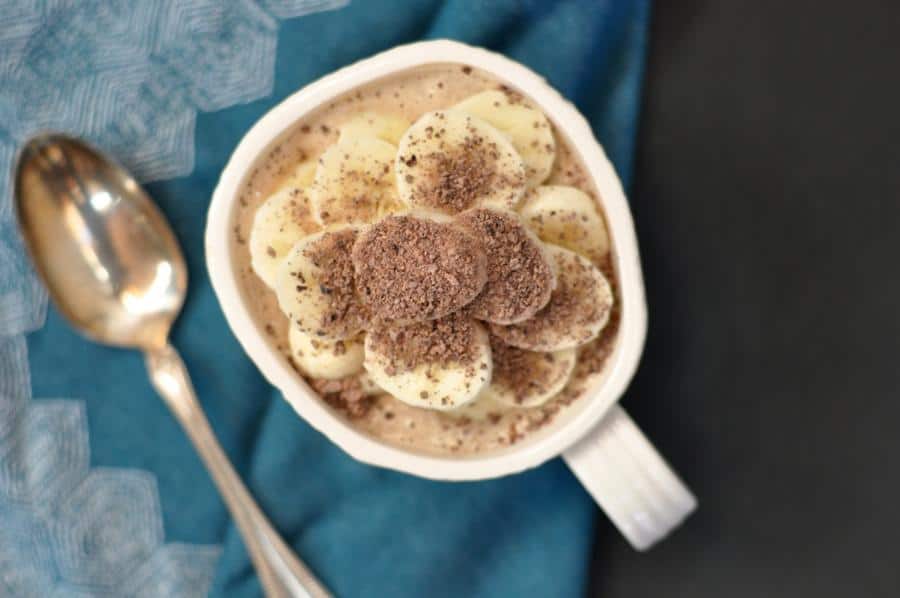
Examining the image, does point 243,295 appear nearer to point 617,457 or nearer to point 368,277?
point 368,277

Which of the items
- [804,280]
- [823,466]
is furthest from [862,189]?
[823,466]

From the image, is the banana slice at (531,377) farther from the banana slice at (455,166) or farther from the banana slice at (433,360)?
the banana slice at (455,166)

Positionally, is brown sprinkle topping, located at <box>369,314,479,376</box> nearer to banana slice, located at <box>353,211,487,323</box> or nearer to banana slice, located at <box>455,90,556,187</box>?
banana slice, located at <box>353,211,487,323</box>

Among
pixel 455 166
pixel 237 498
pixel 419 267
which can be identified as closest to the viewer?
pixel 419 267

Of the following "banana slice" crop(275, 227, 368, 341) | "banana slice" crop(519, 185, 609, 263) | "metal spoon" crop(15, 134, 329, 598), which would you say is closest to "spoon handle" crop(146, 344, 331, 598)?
"metal spoon" crop(15, 134, 329, 598)

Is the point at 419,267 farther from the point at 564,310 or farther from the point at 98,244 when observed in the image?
the point at 98,244

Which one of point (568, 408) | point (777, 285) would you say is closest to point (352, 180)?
point (568, 408)

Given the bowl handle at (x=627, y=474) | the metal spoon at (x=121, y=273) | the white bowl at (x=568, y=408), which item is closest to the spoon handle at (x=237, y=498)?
the metal spoon at (x=121, y=273)
